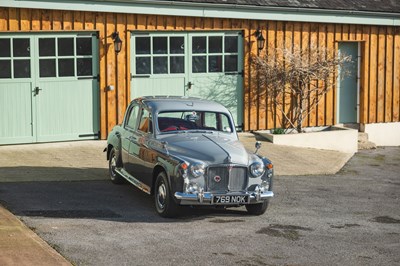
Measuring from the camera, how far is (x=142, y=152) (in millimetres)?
13477

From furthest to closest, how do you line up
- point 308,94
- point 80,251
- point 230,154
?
point 308,94
point 230,154
point 80,251

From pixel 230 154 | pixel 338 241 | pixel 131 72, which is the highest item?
pixel 131 72

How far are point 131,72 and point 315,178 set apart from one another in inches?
203

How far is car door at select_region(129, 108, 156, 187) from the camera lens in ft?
43.1

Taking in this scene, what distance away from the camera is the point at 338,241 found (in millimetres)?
11352

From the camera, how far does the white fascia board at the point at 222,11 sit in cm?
1795

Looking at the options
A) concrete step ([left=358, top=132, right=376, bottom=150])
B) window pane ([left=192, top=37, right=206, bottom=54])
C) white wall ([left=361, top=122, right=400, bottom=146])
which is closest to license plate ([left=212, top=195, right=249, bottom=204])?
window pane ([left=192, top=37, right=206, bottom=54])

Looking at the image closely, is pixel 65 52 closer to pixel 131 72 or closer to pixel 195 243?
pixel 131 72

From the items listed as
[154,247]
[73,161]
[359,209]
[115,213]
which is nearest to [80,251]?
[154,247]

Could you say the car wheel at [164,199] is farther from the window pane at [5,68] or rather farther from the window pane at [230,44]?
the window pane at [230,44]

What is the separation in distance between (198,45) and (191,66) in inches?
21.2

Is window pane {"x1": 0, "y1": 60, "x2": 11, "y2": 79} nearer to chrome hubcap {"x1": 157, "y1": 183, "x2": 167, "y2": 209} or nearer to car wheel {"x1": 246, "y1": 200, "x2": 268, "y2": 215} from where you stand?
chrome hubcap {"x1": 157, "y1": 183, "x2": 167, "y2": 209}

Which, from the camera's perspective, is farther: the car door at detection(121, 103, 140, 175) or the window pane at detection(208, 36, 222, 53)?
the window pane at detection(208, 36, 222, 53)

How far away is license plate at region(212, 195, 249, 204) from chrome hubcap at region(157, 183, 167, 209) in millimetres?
817
